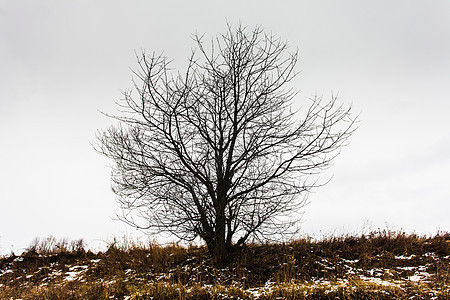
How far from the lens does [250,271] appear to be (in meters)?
7.19

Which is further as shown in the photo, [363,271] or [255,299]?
[363,271]

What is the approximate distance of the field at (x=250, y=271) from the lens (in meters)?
5.70

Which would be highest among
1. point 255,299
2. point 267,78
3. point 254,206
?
point 267,78

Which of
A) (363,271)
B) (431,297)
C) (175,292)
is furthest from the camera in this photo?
(363,271)

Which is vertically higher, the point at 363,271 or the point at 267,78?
the point at 267,78

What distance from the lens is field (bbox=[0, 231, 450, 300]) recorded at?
570 cm

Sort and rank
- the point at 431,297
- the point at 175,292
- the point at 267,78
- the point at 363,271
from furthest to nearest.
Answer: the point at 267,78 < the point at 363,271 < the point at 175,292 < the point at 431,297

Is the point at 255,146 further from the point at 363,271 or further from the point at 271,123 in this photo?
the point at 363,271

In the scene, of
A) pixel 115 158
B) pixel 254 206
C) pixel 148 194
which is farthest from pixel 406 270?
pixel 115 158

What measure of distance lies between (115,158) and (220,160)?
2.54 meters

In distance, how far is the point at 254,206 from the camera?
24.2 feet

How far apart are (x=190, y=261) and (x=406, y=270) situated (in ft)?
16.0

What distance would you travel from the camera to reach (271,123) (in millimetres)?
7941

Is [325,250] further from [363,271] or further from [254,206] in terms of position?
[254,206]
